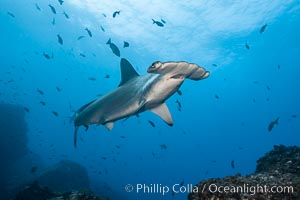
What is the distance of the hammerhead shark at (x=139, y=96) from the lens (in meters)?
4.92

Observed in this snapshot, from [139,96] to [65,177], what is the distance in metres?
21.8

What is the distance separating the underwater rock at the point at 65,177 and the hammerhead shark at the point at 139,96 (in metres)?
18.4

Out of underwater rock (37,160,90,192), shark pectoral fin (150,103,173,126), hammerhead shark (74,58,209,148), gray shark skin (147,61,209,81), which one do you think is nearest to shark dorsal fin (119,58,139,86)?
hammerhead shark (74,58,209,148)

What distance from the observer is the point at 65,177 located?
80.5ft

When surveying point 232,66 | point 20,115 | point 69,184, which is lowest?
point 69,184

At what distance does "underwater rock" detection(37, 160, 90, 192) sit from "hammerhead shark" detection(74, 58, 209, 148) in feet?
60.3

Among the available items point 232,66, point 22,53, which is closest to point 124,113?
point 232,66

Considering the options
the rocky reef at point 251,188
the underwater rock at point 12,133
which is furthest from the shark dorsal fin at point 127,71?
the underwater rock at point 12,133

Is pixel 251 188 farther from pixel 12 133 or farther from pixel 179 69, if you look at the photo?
pixel 12 133

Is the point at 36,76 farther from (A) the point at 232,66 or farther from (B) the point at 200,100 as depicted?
(A) the point at 232,66

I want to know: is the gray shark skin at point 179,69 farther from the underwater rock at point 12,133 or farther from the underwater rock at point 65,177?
the underwater rock at point 12,133

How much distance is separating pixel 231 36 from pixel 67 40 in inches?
1374

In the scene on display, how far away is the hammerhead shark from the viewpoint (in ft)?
16.1

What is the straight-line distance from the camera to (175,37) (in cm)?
4203
